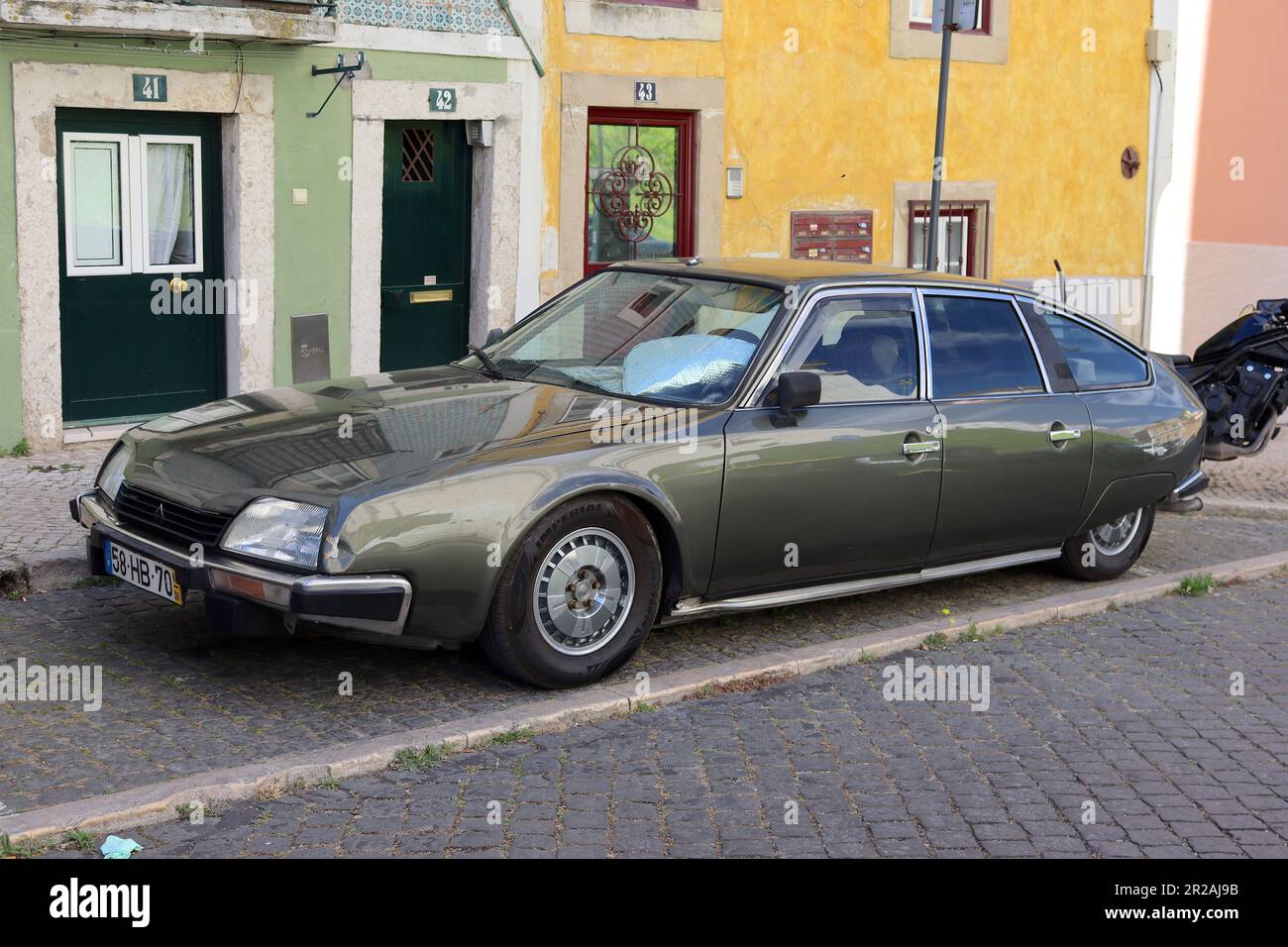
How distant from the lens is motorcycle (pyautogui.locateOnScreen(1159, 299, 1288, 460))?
11820 mm

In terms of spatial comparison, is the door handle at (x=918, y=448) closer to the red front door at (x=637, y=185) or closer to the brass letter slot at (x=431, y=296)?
the brass letter slot at (x=431, y=296)

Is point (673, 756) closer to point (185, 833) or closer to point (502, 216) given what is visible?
point (185, 833)

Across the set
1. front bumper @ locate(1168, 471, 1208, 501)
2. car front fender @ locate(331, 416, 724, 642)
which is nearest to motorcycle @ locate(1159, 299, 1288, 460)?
front bumper @ locate(1168, 471, 1208, 501)

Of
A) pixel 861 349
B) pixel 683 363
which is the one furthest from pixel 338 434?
pixel 861 349

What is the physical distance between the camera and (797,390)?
681 centimetres

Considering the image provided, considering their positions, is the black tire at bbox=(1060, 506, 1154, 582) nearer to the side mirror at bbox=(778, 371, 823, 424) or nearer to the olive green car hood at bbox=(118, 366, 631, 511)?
the side mirror at bbox=(778, 371, 823, 424)

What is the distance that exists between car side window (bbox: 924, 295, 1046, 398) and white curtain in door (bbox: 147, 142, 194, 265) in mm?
6516

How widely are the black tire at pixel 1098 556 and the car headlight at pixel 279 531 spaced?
4.27m

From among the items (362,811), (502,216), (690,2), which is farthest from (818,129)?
(362,811)

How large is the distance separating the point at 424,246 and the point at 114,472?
6.98 m

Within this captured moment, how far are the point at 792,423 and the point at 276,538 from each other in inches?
89.8

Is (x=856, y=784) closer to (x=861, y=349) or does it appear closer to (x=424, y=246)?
(x=861, y=349)

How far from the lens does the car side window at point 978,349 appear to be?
7691 millimetres

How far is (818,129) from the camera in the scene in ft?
51.6
